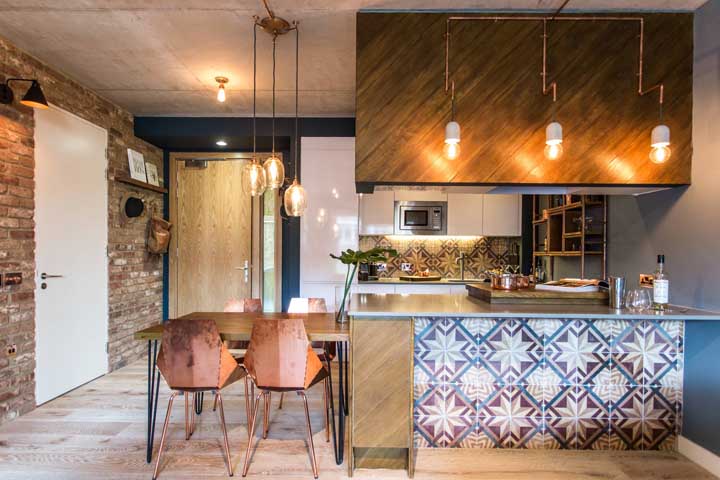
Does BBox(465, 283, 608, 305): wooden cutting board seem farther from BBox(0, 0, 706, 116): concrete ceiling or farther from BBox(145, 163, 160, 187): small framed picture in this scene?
BBox(145, 163, 160, 187): small framed picture

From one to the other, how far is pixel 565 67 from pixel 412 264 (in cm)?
315

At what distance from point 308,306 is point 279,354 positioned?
104 centimetres

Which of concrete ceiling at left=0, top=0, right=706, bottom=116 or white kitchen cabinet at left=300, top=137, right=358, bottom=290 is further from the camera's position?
white kitchen cabinet at left=300, top=137, right=358, bottom=290

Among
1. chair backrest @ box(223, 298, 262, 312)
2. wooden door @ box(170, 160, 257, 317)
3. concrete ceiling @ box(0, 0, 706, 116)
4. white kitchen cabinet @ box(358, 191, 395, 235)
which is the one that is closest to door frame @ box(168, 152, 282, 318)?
wooden door @ box(170, 160, 257, 317)

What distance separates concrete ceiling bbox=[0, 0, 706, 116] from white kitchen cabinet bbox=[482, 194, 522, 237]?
220 cm

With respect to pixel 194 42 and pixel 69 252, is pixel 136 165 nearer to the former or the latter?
pixel 69 252

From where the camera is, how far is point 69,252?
3533 millimetres

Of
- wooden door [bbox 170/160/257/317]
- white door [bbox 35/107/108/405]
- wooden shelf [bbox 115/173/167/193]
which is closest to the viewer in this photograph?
white door [bbox 35/107/108/405]

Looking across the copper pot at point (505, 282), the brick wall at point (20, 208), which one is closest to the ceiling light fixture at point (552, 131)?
the copper pot at point (505, 282)

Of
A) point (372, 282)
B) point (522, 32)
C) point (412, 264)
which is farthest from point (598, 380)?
point (412, 264)

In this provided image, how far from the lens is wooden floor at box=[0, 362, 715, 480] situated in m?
2.32

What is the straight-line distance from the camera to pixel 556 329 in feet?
8.29

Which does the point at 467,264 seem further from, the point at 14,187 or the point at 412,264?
the point at 14,187

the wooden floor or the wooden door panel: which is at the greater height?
the wooden door panel
